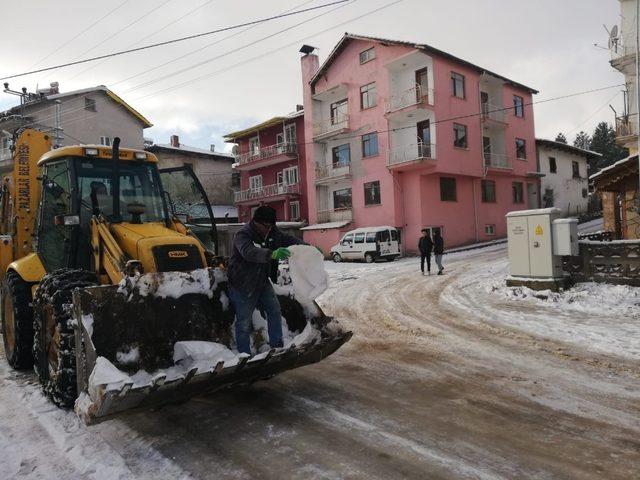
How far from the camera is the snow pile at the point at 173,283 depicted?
4.29m

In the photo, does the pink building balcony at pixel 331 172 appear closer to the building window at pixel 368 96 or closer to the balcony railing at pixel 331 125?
the balcony railing at pixel 331 125

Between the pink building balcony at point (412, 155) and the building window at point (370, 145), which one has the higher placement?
the building window at point (370, 145)

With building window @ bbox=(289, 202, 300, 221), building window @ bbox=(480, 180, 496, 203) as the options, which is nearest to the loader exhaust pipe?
building window @ bbox=(480, 180, 496, 203)

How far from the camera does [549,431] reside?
12.4ft

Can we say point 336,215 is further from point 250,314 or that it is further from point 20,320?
point 250,314

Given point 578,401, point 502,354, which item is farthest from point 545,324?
point 578,401

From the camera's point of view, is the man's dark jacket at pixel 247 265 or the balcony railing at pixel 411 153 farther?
the balcony railing at pixel 411 153

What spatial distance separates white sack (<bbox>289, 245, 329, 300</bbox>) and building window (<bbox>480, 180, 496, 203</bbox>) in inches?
1117

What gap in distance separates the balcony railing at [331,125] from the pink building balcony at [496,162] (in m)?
9.52

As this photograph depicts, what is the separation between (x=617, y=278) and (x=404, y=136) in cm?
1954

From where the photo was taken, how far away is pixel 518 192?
112 feet

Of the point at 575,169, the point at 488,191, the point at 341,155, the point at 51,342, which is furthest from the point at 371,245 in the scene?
the point at 575,169

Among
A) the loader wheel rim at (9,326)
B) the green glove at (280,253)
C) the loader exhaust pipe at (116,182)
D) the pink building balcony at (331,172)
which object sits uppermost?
the pink building balcony at (331,172)

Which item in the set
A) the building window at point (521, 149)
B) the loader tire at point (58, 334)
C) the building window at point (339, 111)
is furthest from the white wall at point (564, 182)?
the loader tire at point (58, 334)
